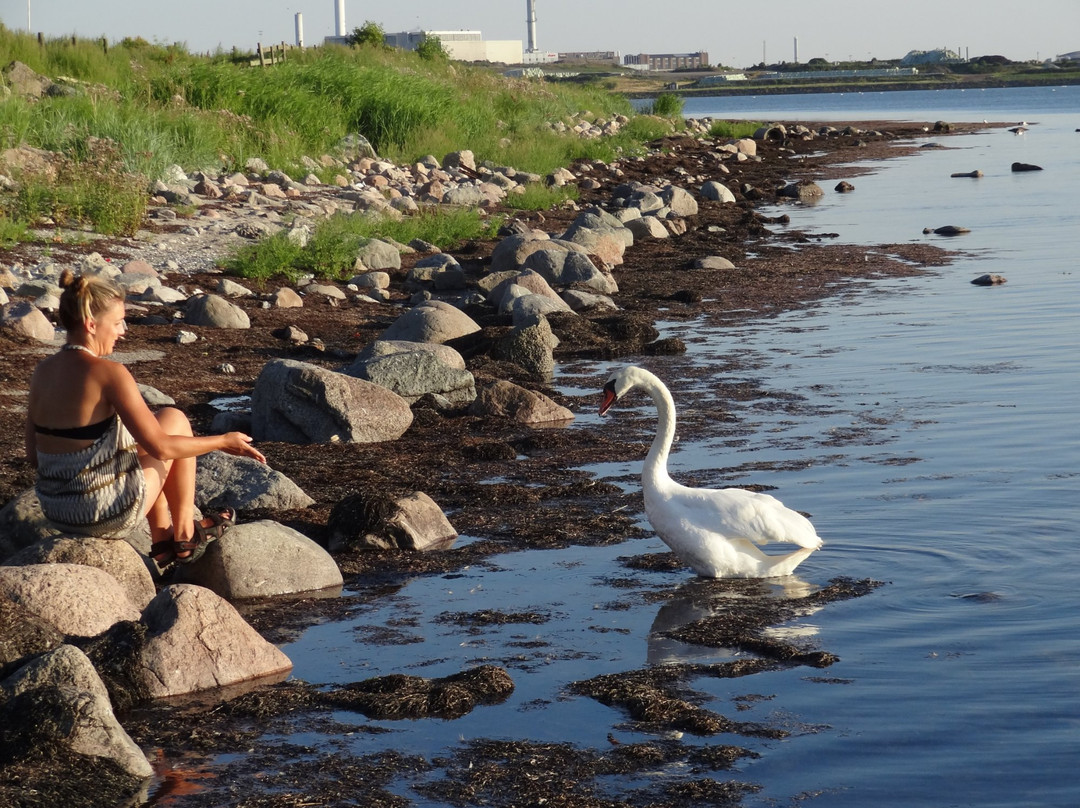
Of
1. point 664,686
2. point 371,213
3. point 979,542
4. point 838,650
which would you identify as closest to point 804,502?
point 979,542

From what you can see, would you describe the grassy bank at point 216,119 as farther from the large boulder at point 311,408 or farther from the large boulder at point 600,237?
the large boulder at point 311,408

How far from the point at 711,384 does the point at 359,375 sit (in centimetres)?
342

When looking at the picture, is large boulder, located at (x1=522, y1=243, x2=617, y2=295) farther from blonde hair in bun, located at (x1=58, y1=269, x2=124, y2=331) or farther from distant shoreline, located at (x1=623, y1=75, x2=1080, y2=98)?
distant shoreline, located at (x1=623, y1=75, x2=1080, y2=98)

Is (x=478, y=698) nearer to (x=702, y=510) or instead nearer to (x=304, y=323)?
(x=702, y=510)

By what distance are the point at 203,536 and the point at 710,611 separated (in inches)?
106

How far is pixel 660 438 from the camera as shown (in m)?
8.15

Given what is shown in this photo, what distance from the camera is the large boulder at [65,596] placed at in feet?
20.4

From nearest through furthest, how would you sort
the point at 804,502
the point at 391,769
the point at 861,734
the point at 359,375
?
1. the point at 391,769
2. the point at 861,734
3. the point at 804,502
4. the point at 359,375

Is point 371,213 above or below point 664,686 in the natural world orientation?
above

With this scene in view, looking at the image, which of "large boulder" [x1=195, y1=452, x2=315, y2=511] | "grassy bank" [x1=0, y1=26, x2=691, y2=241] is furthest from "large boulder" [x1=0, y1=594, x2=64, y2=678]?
"grassy bank" [x1=0, y1=26, x2=691, y2=241]

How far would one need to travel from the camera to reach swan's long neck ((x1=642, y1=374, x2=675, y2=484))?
792 cm

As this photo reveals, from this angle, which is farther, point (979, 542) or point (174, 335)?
point (174, 335)

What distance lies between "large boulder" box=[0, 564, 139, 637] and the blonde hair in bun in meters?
1.15

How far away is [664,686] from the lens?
20.5 feet
